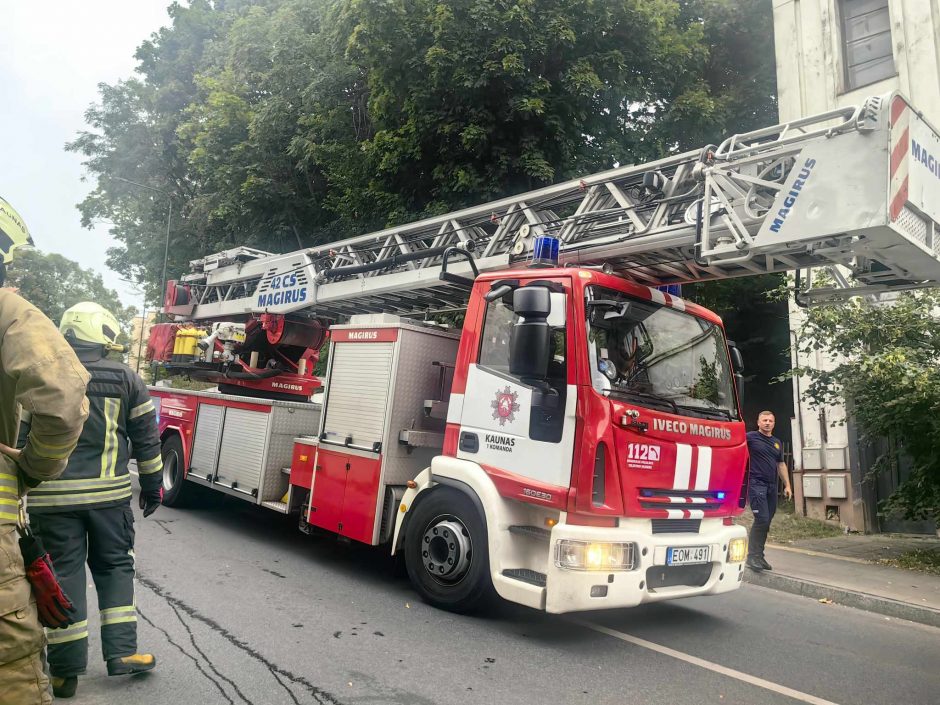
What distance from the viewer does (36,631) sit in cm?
209

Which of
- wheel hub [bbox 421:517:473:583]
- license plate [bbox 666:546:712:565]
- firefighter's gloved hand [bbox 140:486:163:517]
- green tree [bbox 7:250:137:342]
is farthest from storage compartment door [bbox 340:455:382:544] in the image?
green tree [bbox 7:250:137:342]

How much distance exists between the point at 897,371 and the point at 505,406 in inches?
182

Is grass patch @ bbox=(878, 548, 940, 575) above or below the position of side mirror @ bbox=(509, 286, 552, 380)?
below

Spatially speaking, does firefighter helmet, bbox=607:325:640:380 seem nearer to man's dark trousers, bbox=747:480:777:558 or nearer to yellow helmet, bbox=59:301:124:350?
yellow helmet, bbox=59:301:124:350

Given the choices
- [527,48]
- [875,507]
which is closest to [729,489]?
[875,507]

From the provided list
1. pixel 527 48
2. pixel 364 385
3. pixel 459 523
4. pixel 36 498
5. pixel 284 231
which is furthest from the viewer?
pixel 284 231

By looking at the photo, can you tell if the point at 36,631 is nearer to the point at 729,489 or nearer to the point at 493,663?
the point at 493,663

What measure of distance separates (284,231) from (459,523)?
449 inches

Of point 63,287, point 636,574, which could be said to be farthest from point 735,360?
point 63,287

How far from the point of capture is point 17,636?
79.4 inches

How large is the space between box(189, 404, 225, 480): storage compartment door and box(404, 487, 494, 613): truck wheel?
11.4 ft

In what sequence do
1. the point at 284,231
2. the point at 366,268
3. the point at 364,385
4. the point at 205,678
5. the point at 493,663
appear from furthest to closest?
the point at 284,231, the point at 366,268, the point at 364,385, the point at 493,663, the point at 205,678

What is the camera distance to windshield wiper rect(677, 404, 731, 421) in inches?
185

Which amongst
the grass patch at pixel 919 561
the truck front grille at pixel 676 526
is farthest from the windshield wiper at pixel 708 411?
the grass patch at pixel 919 561
